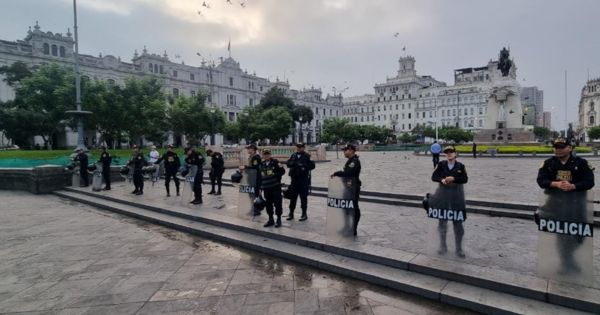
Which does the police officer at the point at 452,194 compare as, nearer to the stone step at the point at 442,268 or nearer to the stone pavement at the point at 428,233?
the stone pavement at the point at 428,233

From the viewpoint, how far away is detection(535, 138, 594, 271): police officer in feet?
14.0

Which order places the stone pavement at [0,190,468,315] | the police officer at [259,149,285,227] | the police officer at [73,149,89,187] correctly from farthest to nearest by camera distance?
the police officer at [73,149,89,187] < the police officer at [259,149,285,227] < the stone pavement at [0,190,468,315]

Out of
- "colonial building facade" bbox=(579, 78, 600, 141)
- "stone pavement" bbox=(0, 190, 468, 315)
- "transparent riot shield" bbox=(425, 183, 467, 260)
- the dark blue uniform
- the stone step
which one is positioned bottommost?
"stone pavement" bbox=(0, 190, 468, 315)

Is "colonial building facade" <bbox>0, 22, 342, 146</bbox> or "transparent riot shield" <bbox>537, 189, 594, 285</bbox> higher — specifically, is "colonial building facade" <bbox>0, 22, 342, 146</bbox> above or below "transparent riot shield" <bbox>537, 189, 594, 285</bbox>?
above

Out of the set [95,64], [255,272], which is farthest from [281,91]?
[255,272]

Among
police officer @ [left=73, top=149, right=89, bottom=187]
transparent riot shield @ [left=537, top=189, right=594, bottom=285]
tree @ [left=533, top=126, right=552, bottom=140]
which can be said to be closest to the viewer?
transparent riot shield @ [left=537, top=189, right=594, bottom=285]

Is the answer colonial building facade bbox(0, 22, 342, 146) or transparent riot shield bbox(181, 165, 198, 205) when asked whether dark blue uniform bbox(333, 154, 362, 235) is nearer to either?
transparent riot shield bbox(181, 165, 198, 205)

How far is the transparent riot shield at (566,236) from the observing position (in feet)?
14.0

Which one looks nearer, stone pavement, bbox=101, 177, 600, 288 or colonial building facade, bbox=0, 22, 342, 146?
stone pavement, bbox=101, 177, 600, 288

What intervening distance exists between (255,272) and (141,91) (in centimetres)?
2969

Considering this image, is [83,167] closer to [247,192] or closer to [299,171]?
[247,192]

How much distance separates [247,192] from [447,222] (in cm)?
477

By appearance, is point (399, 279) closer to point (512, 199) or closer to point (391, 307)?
point (391, 307)

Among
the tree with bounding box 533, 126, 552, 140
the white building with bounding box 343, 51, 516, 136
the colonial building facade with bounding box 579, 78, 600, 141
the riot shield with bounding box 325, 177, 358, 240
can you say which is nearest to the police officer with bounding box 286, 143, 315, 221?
the riot shield with bounding box 325, 177, 358, 240
